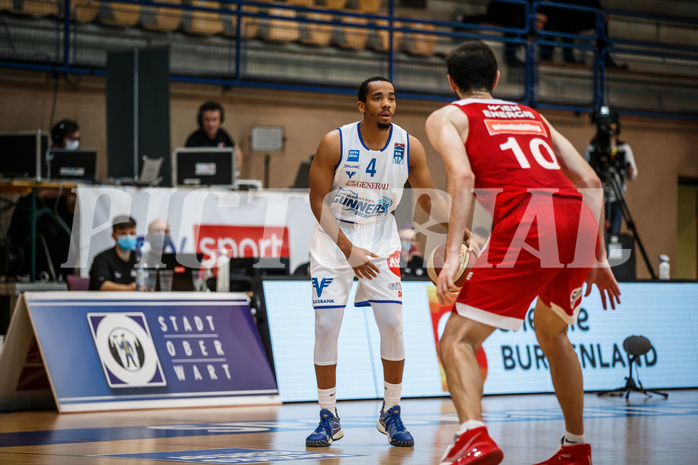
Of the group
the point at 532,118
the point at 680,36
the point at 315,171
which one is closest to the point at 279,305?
the point at 315,171

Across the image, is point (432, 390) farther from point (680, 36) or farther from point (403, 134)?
point (680, 36)

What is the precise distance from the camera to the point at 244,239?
10336mm

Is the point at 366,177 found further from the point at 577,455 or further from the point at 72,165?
the point at 72,165

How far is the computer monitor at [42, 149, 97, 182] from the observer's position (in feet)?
32.4

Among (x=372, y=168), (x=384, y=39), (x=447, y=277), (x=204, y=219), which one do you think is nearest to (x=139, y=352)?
(x=372, y=168)

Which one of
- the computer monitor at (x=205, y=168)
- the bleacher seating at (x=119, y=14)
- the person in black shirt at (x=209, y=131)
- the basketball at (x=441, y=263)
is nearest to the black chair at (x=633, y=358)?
the basketball at (x=441, y=263)

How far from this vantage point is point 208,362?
24.5 ft

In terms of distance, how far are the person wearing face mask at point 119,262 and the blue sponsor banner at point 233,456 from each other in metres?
3.48

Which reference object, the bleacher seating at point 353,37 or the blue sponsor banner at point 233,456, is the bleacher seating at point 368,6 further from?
the blue sponsor banner at point 233,456

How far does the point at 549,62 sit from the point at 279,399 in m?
9.50

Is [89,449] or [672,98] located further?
[672,98]

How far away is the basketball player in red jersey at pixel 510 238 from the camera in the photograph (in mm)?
3734

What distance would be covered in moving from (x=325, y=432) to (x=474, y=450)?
71.5 inches

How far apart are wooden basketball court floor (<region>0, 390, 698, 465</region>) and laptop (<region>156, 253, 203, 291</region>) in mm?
1183
